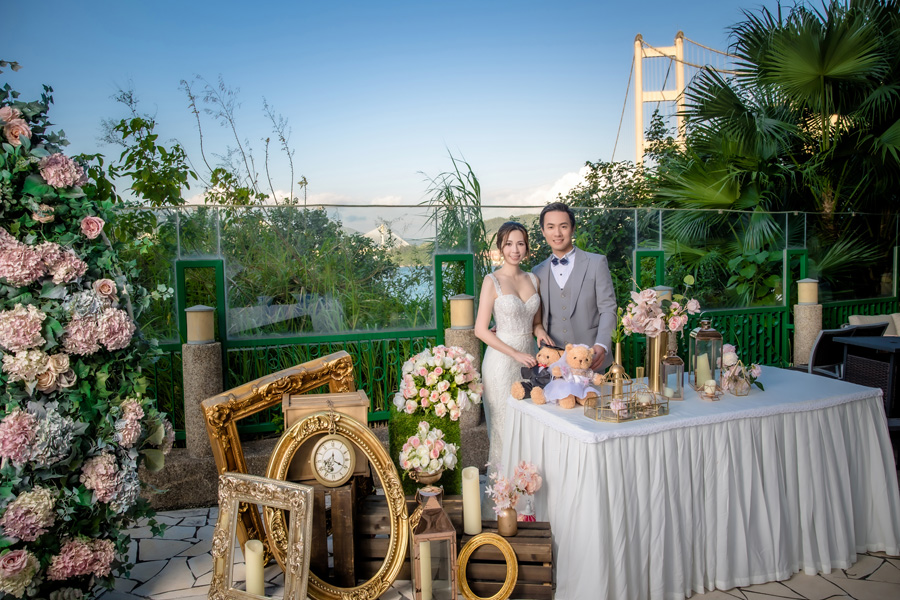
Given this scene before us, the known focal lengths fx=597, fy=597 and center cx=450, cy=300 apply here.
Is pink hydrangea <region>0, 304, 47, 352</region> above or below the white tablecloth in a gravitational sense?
above

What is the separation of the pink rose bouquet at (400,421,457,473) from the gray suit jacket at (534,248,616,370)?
1.07 m

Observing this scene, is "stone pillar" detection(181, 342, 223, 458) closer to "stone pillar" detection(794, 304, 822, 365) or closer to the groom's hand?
the groom's hand

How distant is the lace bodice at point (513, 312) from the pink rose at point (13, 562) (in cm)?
255

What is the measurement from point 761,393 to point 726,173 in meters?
4.32

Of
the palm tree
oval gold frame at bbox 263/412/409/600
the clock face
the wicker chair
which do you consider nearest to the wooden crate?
oval gold frame at bbox 263/412/409/600

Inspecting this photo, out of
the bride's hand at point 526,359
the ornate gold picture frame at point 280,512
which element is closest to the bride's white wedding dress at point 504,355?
the bride's hand at point 526,359

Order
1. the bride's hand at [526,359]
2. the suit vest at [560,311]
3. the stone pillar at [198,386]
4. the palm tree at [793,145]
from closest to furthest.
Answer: the bride's hand at [526,359], the suit vest at [560,311], the stone pillar at [198,386], the palm tree at [793,145]

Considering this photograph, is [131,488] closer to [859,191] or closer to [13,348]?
[13,348]

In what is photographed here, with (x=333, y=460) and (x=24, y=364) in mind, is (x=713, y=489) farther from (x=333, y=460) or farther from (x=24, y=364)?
(x=24, y=364)

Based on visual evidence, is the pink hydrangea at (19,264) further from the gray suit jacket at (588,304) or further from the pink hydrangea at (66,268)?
the gray suit jacket at (588,304)

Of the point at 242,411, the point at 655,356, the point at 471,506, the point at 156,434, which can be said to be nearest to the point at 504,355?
the point at 655,356

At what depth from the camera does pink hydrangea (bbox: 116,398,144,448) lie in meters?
2.69

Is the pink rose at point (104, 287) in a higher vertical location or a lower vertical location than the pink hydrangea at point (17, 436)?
higher

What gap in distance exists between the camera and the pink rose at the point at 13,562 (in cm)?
238
